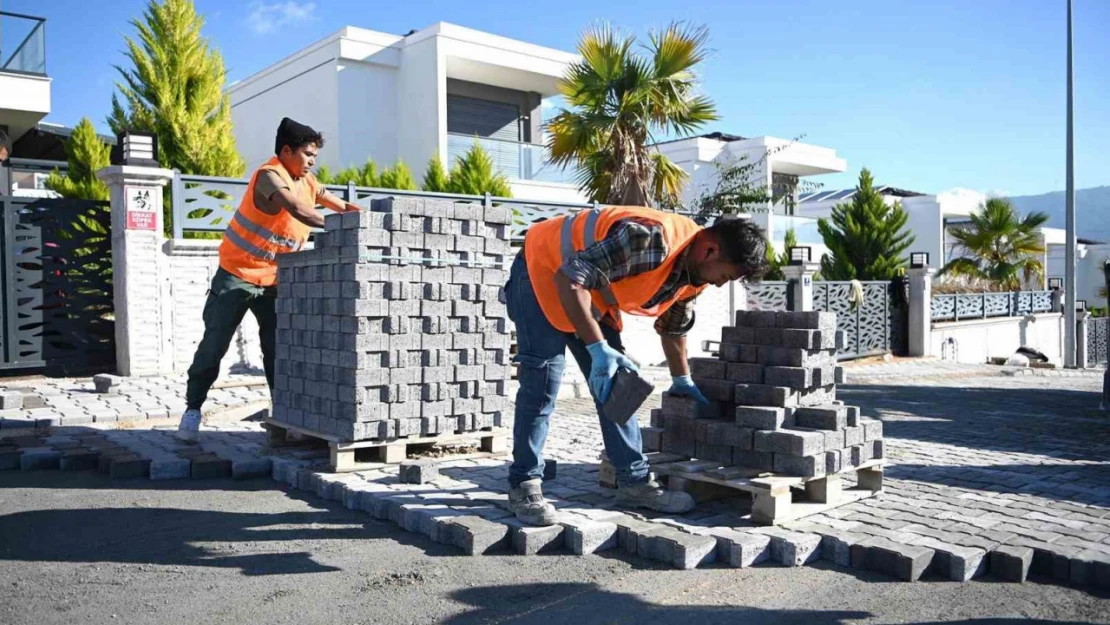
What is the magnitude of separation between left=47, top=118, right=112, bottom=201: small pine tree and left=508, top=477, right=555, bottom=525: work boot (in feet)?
43.3

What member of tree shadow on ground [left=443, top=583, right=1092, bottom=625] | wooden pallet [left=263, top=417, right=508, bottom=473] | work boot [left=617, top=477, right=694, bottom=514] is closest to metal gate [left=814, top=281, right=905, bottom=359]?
wooden pallet [left=263, top=417, right=508, bottom=473]

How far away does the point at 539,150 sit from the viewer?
2100cm

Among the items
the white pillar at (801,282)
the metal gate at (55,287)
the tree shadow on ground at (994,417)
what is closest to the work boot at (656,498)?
the tree shadow on ground at (994,417)

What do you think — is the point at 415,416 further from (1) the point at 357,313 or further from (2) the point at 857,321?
(2) the point at 857,321

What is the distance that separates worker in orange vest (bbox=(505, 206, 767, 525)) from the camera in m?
3.87

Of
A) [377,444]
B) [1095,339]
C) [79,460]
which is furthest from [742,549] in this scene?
[1095,339]

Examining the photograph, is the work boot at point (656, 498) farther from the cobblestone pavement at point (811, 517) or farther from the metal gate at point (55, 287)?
the metal gate at point (55, 287)

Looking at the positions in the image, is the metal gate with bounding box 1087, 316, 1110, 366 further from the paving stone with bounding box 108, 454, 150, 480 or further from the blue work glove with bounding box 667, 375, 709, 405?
the paving stone with bounding box 108, 454, 150, 480

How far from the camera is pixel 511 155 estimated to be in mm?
20562

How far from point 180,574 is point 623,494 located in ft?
7.20

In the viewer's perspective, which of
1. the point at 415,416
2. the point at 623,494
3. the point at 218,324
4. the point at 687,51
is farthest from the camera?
the point at 687,51

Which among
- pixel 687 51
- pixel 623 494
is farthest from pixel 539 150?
pixel 623 494

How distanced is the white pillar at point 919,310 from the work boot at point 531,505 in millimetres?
Result: 17004

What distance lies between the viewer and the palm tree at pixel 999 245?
2534 cm
